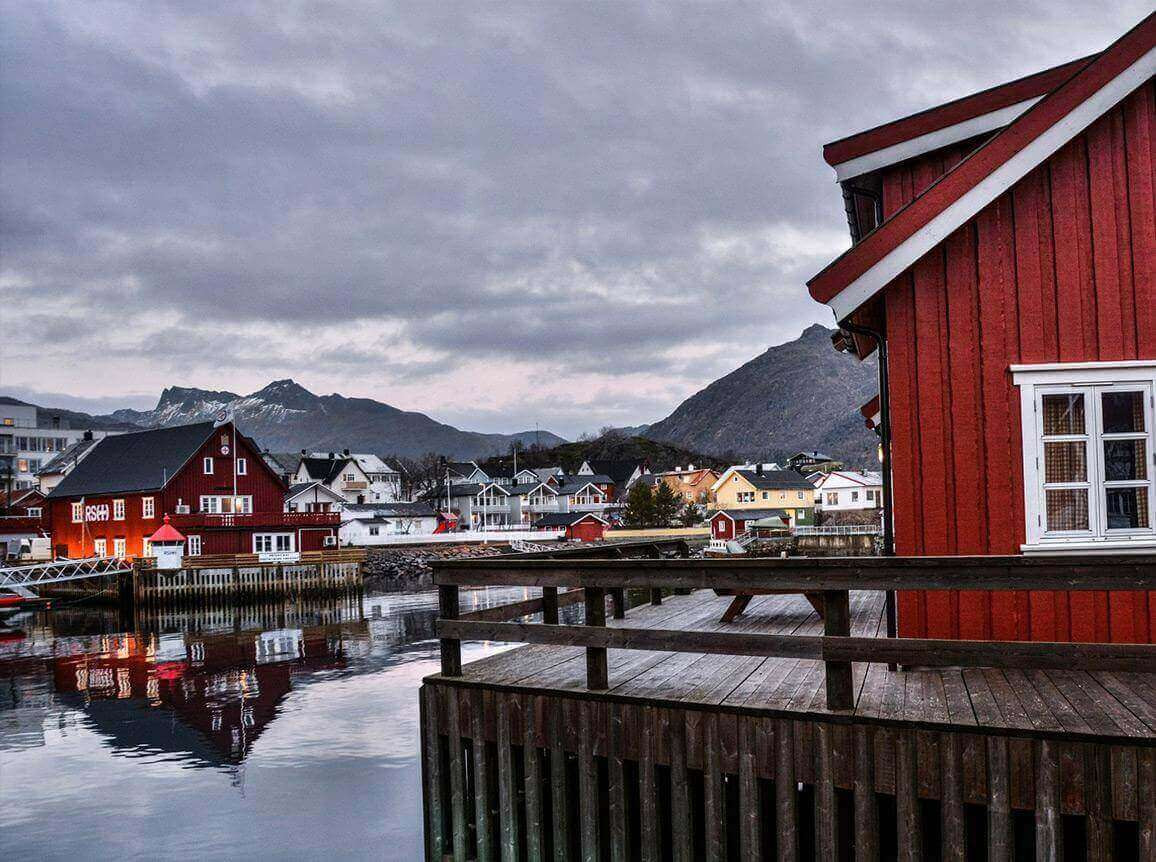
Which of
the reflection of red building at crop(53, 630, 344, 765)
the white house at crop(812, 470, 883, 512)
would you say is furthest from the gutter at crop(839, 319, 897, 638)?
the white house at crop(812, 470, 883, 512)

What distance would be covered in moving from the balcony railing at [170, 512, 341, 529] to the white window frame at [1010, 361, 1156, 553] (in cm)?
5732

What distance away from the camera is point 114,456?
67.1m

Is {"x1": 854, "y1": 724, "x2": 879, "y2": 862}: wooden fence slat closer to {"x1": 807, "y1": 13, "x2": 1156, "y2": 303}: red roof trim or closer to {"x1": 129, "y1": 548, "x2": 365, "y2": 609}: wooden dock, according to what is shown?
{"x1": 807, "y1": 13, "x2": 1156, "y2": 303}: red roof trim

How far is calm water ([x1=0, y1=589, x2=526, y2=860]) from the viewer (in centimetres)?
A: 1445

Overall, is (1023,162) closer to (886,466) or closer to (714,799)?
(886,466)

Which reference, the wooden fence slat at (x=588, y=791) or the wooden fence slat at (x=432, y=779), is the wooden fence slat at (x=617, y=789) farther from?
the wooden fence slat at (x=432, y=779)

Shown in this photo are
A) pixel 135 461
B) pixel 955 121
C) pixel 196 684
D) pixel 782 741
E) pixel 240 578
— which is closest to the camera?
pixel 782 741

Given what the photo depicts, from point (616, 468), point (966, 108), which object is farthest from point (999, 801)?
point (616, 468)

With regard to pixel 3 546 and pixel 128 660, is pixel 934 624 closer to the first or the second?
pixel 128 660

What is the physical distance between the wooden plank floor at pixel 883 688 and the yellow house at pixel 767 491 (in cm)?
10338

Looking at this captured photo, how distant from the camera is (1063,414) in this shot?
8586 mm

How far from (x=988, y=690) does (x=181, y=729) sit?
1869 centimetres

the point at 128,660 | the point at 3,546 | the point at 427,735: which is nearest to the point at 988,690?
the point at 427,735

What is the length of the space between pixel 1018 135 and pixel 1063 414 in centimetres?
252
